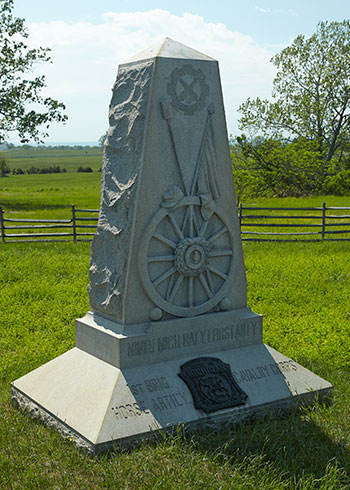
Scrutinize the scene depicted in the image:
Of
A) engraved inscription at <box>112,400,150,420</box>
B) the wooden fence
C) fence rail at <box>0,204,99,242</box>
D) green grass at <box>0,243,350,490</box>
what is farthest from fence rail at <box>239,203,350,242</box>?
engraved inscription at <box>112,400,150,420</box>

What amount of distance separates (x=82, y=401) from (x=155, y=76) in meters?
2.76

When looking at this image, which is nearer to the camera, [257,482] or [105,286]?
[257,482]

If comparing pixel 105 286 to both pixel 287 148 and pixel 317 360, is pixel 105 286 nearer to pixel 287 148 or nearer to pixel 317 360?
pixel 317 360

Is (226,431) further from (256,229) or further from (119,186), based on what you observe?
(256,229)

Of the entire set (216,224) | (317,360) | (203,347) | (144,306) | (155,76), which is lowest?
(317,360)

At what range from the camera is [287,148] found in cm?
3023

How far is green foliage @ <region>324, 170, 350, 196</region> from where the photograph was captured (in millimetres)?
30125

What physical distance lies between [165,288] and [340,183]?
26438 millimetres

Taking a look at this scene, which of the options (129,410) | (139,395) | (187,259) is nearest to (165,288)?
(187,259)

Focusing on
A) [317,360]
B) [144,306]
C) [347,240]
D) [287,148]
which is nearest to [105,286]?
[144,306]

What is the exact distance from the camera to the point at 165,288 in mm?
5375

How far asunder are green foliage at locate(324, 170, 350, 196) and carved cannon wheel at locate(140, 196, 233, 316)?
25719mm

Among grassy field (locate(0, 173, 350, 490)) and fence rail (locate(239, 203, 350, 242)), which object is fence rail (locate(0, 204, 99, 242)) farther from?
fence rail (locate(239, 203, 350, 242))

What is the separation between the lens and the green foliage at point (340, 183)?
→ 30.1 m
